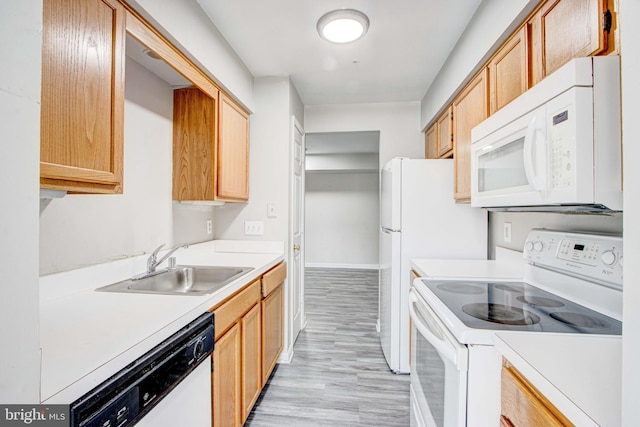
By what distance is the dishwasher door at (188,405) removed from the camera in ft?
2.86

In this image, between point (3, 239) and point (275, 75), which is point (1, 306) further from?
point (275, 75)

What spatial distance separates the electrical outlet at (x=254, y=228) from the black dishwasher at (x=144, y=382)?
4.30 ft

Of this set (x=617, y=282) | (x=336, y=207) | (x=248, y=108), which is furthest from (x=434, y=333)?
(x=336, y=207)

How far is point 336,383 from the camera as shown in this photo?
6.93 ft

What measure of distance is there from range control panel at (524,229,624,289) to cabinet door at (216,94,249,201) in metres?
1.80

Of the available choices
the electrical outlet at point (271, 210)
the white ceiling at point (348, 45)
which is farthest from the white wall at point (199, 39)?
the electrical outlet at point (271, 210)

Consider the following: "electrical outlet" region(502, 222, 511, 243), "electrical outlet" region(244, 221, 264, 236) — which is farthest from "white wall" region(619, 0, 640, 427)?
"electrical outlet" region(244, 221, 264, 236)

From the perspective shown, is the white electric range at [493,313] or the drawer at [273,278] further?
the drawer at [273,278]

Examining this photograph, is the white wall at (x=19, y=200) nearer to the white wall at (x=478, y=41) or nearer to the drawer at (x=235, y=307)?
the drawer at (x=235, y=307)

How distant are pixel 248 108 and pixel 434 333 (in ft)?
6.74

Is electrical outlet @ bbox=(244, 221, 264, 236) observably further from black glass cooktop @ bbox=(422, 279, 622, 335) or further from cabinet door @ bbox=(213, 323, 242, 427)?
black glass cooktop @ bbox=(422, 279, 622, 335)

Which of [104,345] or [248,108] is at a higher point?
[248,108]

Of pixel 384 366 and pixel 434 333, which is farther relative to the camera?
pixel 384 366

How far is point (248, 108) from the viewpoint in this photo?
2361 millimetres
